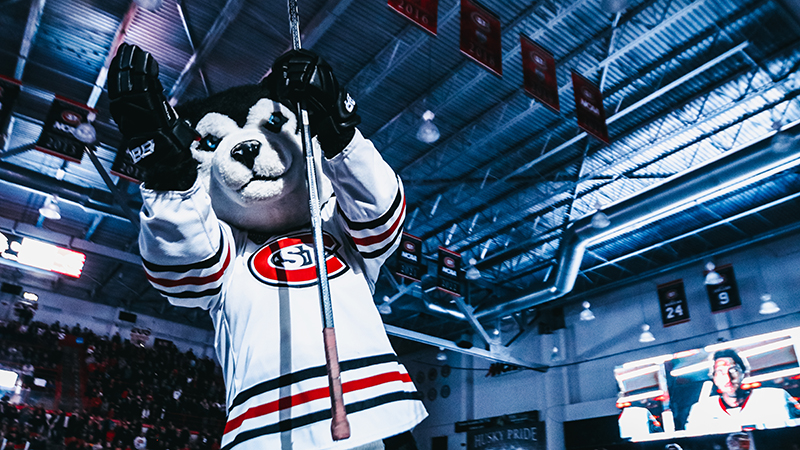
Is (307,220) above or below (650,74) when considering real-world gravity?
below

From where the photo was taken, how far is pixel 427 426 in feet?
68.6

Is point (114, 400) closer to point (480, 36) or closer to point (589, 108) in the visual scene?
point (480, 36)

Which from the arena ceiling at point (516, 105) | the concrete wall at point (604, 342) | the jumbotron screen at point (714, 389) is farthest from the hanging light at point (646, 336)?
the arena ceiling at point (516, 105)

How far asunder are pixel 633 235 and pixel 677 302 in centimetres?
194

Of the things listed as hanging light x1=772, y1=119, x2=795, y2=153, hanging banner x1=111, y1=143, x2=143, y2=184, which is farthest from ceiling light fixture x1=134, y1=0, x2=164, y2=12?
hanging light x1=772, y1=119, x2=795, y2=153

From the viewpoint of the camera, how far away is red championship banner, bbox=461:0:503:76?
22.2 ft

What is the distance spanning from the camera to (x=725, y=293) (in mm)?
13359

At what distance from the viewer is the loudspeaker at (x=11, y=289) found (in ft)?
59.6

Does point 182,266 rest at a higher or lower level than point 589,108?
lower

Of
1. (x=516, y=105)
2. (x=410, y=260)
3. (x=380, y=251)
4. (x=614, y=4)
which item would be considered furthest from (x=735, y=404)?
(x=380, y=251)

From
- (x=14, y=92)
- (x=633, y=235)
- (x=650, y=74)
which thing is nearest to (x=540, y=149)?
(x=650, y=74)

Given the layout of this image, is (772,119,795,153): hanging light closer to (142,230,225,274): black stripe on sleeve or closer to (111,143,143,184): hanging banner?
(142,230,225,274): black stripe on sleeve

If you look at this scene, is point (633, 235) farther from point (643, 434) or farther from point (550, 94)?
point (550, 94)

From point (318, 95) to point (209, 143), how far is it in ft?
2.40
